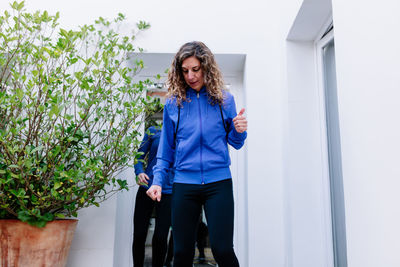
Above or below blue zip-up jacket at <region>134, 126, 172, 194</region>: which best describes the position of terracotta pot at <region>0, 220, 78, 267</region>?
below

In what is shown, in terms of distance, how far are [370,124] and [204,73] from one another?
76cm

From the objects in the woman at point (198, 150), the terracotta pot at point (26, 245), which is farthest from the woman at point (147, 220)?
the woman at point (198, 150)

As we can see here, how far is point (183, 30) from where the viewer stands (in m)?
2.78

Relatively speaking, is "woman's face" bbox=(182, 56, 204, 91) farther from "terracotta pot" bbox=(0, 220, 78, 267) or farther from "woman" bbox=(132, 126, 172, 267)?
"terracotta pot" bbox=(0, 220, 78, 267)

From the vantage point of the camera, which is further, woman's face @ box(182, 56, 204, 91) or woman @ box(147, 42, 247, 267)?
woman's face @ box(182, 56, 204, 91)

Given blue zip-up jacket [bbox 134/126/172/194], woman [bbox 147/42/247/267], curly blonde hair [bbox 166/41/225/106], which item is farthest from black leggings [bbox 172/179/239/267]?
blue zip-up jacket [bbox 134/126/172/194]

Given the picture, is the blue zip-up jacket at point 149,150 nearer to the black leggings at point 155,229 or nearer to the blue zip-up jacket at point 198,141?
the black leggings at point 155,229

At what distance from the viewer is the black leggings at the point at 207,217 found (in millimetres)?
1452

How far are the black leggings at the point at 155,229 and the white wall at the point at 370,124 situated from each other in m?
1.27

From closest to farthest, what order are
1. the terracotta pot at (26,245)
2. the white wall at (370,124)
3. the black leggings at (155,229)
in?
the white wall at (370,124) → the terracotta pot at (26,245) → the black leggings at (155,229)

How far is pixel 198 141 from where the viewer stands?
5.13 ft

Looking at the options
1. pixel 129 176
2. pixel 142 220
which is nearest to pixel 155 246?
pixel 142 220

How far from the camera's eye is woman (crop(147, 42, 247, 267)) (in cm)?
148

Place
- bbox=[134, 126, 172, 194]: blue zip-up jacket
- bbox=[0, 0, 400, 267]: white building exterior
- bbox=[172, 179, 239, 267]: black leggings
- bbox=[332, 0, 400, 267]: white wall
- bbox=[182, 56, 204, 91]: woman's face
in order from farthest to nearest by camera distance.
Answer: bbox=[134, 126, 172, 194]: blue zip-up jacket, bbox=[182, 56, 204, 91]: woman's face, bbox=[172, 179, 239, 267]: black leggings, bbox=[0, 0, 400, 267]: white building exterior, bbox=[332, 0, 400, 267]: white wall
